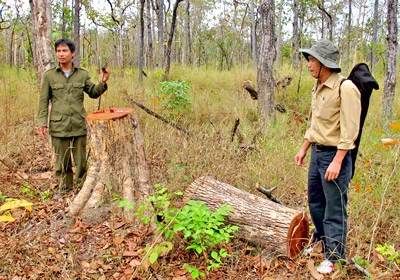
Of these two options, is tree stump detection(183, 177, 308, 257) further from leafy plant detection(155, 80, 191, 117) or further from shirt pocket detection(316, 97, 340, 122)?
leafy plant detection(155, 80, 191, 117)

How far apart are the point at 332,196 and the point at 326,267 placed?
22.9 inches

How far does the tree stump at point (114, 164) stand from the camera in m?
3.20

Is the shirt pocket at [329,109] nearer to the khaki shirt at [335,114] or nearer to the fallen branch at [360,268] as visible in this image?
the khaki shirt at [335,114]

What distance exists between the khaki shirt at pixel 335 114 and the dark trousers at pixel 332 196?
0.15 meters

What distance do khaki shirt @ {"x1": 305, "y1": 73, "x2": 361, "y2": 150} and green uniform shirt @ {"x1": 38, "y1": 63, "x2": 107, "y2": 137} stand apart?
2.37 m

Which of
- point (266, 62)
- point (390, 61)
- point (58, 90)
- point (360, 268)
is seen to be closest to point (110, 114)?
point (58, 90)

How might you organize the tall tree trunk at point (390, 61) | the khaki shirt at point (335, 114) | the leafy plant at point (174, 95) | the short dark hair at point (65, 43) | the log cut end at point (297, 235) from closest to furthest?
the khaki shirt at point (335, 114)
the log cut end at point (297, 235)
the short dark hair at point (65, 43)
the tall tree trunk at point (390, 61)
the leafy plant at point (174, 95)

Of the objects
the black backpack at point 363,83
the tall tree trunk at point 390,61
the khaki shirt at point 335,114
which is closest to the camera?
the khaki shirt at point 335,114

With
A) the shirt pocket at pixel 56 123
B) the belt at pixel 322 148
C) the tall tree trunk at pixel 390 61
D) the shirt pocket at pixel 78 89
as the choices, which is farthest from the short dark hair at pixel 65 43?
the tall tree trunk at pixel 390 61

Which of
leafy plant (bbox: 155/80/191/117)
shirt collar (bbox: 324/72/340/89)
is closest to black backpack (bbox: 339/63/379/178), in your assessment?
shirt collar (bbox: 324/72/340/89)

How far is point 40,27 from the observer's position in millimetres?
4418

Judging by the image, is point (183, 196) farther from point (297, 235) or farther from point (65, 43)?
point (65, 43)

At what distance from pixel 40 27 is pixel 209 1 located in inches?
949

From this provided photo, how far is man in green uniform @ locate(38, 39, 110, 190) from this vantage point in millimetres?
3674
